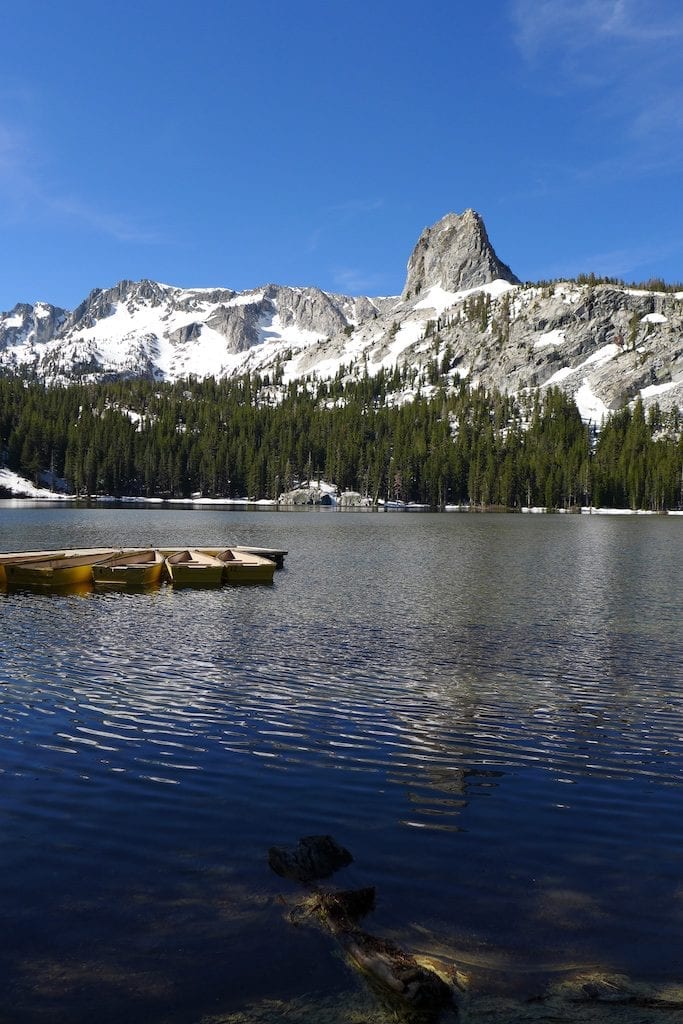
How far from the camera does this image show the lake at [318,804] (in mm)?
8070

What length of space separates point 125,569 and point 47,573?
4.42 meters

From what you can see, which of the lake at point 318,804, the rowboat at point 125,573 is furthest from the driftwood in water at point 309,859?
the rowboat at point 125,573

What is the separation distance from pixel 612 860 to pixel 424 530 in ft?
295

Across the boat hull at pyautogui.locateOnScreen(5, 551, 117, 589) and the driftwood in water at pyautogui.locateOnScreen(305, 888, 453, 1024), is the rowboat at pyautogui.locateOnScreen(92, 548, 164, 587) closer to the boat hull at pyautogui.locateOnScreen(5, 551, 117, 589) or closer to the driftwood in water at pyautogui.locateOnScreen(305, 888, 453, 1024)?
the boat hull at pyautogui.locateOnScreen(5, 551, 117, 589)

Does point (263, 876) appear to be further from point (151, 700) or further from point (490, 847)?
point (151, 700)

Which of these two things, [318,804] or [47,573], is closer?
[318,804]

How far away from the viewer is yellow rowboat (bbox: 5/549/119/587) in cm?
4138

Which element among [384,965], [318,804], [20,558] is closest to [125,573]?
[20,558]

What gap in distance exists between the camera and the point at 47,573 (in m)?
41.4

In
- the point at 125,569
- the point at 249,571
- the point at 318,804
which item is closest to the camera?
the point at 318,804

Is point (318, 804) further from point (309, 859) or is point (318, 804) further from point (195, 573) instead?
point (195, 573)

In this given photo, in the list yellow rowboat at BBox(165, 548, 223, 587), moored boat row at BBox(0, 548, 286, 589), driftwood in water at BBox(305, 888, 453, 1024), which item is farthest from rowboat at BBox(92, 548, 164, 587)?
driftwood in water at BBox(305, 888, 453, 1024)

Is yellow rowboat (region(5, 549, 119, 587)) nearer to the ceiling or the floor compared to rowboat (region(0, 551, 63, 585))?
nearer to the floor

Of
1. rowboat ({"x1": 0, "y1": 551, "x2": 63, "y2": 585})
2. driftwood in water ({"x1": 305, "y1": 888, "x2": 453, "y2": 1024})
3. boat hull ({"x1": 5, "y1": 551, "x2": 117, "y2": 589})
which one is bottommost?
driftwood in water ({"x1": 305, "y1": 888, "x2": 453, "y2": 1024})
